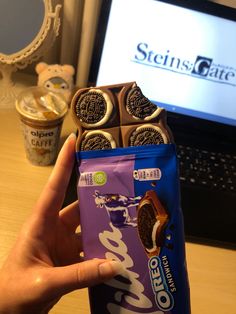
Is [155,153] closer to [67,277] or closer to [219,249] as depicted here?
[67,277]

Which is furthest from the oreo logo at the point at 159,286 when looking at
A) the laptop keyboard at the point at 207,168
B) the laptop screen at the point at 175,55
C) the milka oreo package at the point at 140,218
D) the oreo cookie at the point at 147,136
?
the laptop screen at the point at 175,55

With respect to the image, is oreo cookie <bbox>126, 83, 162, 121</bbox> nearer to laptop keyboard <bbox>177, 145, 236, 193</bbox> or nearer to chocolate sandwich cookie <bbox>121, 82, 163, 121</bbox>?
chocolate sandwich cookie <bbox>121, 82, 163, 121</bbox>

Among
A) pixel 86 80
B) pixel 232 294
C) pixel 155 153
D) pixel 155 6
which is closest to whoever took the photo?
pixel 155 153

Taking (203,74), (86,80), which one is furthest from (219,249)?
(86,80)

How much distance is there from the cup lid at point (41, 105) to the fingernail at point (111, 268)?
282 millimetres

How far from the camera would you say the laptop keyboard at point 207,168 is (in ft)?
2.23

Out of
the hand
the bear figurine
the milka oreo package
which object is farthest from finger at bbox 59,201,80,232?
the bear figurine

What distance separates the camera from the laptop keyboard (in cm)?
68

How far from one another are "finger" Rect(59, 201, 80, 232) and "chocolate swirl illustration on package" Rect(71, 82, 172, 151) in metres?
0.15

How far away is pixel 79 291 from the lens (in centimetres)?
52

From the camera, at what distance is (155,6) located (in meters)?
0.68

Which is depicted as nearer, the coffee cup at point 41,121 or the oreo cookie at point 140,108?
the oreo cookie at point 140,108

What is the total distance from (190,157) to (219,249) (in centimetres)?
19

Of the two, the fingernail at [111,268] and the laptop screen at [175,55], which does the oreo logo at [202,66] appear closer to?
the laptop screen at [175,55]
